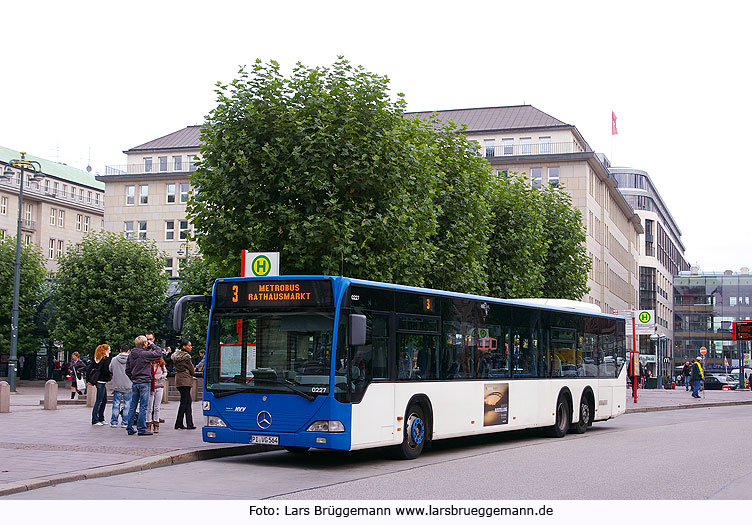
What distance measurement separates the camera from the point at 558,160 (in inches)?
3063

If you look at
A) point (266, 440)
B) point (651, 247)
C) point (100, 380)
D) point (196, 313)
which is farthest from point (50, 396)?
point (651, 247)

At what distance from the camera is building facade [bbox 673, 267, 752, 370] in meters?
137

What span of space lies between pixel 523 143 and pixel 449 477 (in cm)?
6963

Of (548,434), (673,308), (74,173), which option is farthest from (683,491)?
(673,308)

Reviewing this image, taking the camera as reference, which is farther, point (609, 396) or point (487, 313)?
point (609, 396)

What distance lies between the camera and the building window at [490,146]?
81.0 m

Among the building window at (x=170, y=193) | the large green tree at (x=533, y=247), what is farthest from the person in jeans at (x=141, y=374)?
the building window at (x=170, y=193)

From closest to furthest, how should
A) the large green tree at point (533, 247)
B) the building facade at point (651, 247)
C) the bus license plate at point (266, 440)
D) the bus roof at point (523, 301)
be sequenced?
1. the bus license plate at point (266, 440)
2. the bus roof at point (523, 301)
3. the large green tree at point (533, 247)
4. the building facade at point (651, 247)

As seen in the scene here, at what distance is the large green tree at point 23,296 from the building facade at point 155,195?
1174 inches

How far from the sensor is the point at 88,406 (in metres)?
28.2

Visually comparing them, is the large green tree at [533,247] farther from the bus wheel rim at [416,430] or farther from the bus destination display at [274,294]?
the bus destination display at [274,294]

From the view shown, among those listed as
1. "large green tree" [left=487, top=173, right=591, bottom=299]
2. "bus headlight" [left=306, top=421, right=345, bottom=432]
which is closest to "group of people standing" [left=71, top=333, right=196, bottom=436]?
"bus headlight" [left=306, top=421, right=345, bottom=432]

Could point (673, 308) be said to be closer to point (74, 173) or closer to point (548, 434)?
point (74, 173)

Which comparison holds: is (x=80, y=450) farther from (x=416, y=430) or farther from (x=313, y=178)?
(x=313, y=178)
